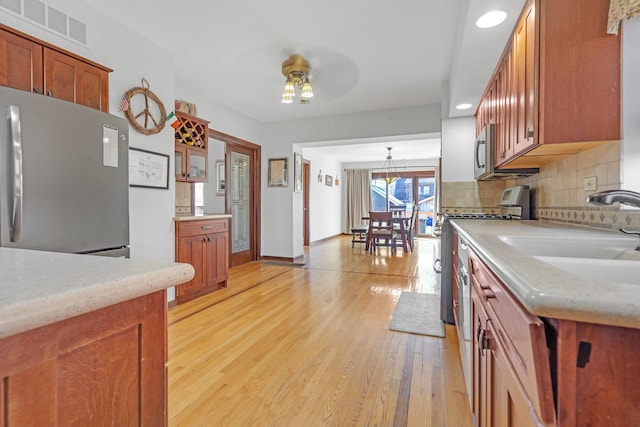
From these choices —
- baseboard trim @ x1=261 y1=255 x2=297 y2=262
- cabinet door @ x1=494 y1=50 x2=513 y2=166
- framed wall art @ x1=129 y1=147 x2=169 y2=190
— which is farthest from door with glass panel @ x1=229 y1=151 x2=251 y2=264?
cabinet door @ x1=494 y1=50 x2=513 y2=166

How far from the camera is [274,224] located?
5324 millimetres

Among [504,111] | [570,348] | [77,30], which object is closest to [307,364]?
[570,348]

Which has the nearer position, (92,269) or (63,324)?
(63,324)

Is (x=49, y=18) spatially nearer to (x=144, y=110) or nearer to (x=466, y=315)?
(x=144, y=110)

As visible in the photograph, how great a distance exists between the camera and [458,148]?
11.9 feet

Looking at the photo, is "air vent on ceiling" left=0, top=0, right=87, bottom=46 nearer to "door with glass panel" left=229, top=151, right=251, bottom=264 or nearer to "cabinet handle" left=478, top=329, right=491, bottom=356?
"door with glass panel" left=229, top=151, right=251, bottom=264

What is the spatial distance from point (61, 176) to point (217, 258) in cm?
Answer: 194

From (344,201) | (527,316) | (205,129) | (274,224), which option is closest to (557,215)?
(527,316)

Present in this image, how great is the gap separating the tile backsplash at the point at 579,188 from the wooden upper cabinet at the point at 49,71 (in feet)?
10.1

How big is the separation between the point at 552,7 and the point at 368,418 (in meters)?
2.17

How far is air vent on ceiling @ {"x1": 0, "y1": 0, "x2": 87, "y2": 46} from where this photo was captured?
6.26 ft

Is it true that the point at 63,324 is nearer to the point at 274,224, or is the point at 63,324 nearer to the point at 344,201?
the point at 274,224

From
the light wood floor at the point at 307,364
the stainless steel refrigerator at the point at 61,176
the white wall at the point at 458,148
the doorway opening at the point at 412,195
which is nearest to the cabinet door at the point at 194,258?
the light wood floor at the point at 307,364

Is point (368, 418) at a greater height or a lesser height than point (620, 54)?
lesser
